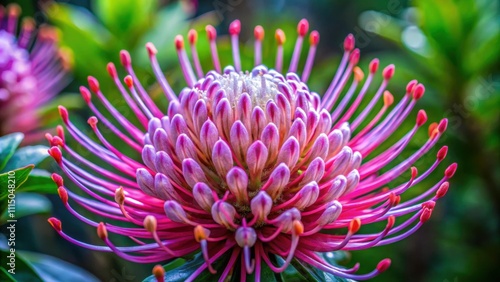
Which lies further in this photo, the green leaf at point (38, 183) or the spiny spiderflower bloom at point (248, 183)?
the green leaf at point (38, 183)

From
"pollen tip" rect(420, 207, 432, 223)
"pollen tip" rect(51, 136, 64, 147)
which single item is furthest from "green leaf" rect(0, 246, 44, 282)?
"pollen tip" rect(420, 207, 432, 223)

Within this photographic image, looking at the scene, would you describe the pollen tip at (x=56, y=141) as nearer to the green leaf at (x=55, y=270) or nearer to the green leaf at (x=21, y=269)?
the green leaf at (x=21, y=269)

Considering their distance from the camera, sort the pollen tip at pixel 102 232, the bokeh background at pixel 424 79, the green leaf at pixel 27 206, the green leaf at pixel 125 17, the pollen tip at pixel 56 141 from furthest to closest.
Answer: the green leaf at pixel 125 17, the bokeh background at pixel 424 79, the green leaf at pixel 27 206, the pollen tip at pixel 56 141, the pollen tip at pixel 102 232

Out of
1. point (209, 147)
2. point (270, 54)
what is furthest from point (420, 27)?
point (209, 147)

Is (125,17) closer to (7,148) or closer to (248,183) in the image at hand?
(7,148)

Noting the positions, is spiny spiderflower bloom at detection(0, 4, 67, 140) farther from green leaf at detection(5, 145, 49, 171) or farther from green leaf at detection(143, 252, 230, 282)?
green leaf at detection(143, 252, 230, 282)

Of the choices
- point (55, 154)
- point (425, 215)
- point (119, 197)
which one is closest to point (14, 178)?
point (55, 154)

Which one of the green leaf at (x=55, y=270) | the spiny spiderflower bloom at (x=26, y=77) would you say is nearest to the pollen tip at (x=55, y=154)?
the green leaf at (x=55, y=270)
